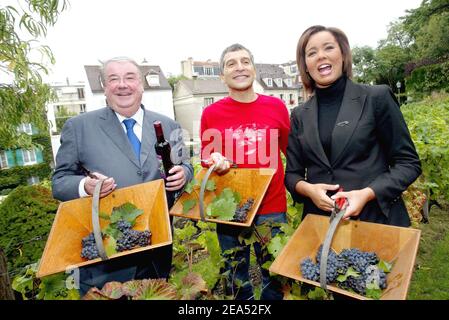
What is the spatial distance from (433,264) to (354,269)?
3.52 m

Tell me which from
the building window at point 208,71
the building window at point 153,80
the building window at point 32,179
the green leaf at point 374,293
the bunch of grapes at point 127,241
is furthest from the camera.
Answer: the building window at point 208,71

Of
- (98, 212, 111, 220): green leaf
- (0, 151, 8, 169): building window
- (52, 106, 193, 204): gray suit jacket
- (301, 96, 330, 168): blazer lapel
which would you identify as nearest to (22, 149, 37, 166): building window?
(0, 151, 8, 169): building window

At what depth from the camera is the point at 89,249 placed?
61.6 inches

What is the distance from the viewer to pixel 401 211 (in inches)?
75.0

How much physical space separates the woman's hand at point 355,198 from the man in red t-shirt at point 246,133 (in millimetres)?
875

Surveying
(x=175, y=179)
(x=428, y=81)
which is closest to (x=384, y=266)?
(x=175, y=179)

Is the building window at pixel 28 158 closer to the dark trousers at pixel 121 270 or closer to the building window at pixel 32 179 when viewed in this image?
the building window at pixel 32 179

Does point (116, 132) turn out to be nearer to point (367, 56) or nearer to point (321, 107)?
point (321, 107)

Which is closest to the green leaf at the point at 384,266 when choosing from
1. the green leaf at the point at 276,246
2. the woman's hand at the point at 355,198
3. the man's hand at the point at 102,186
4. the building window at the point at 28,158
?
the woman's hand at the point at 355,198

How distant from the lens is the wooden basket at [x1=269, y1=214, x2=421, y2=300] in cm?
134

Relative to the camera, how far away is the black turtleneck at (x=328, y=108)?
1.93 m
